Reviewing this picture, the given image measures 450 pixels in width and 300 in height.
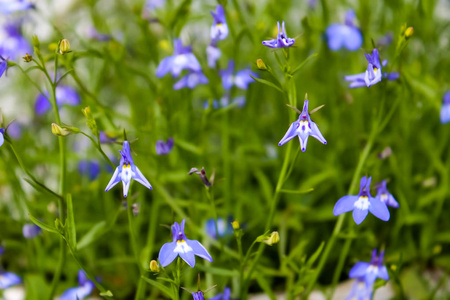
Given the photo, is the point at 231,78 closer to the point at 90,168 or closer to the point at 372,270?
the point at 90,168

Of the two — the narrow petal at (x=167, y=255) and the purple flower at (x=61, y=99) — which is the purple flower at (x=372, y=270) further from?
the purple flower at (x=61, y=99)

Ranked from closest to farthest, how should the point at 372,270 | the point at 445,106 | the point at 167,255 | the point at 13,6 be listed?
1. the point at 167,255
2. the point at 372,270
3. the point at 445,106
4. the point at 13,6

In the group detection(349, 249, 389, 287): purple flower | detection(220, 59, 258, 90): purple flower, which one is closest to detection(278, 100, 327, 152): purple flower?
detection(349, 249, 389, 287): purple flower

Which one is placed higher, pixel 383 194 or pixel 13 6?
pixel 13 6

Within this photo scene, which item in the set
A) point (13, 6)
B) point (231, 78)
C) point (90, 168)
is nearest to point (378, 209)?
point (231, 78)

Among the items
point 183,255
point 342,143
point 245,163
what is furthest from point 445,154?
point 183,255

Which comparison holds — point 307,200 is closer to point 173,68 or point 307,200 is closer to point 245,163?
point 245,163

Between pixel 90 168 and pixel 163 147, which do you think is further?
pixel 90 168
